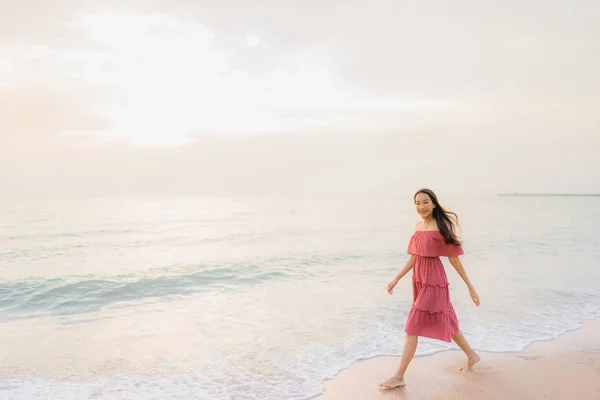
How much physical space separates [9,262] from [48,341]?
992 cm

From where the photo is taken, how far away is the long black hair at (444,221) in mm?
4501

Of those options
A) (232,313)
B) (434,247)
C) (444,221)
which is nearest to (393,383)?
(434,247)

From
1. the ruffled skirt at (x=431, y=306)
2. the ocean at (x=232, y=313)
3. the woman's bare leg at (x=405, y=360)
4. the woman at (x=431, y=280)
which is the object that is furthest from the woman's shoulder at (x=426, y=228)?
the ocean at (x=232, y=313)

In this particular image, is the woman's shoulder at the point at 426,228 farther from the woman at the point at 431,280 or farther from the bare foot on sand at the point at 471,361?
the bare foot on sand at the point at 471,361

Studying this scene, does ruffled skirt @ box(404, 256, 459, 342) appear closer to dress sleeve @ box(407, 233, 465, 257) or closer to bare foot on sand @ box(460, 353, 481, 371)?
dress sleeve @ box(407, 233, 465, 257)

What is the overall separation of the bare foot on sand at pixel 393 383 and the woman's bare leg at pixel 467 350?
74cm

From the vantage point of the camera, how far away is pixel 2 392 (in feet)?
16.2

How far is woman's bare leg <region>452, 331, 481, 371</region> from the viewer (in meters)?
4.83

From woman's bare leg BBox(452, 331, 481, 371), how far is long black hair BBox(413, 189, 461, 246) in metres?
1.06

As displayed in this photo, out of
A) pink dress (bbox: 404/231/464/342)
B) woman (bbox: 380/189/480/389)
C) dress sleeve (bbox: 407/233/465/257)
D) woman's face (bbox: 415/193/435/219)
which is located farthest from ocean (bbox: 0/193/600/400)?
woman's face (bbox: 415/193/435/219)

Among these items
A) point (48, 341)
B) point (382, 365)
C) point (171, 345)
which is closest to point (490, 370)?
point (382, 365)

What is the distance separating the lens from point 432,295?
15.1 feet

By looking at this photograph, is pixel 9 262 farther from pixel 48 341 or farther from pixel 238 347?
pixel 238 347

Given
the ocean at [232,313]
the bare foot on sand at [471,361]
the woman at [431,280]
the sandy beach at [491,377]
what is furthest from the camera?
the ocean at [232,313]
